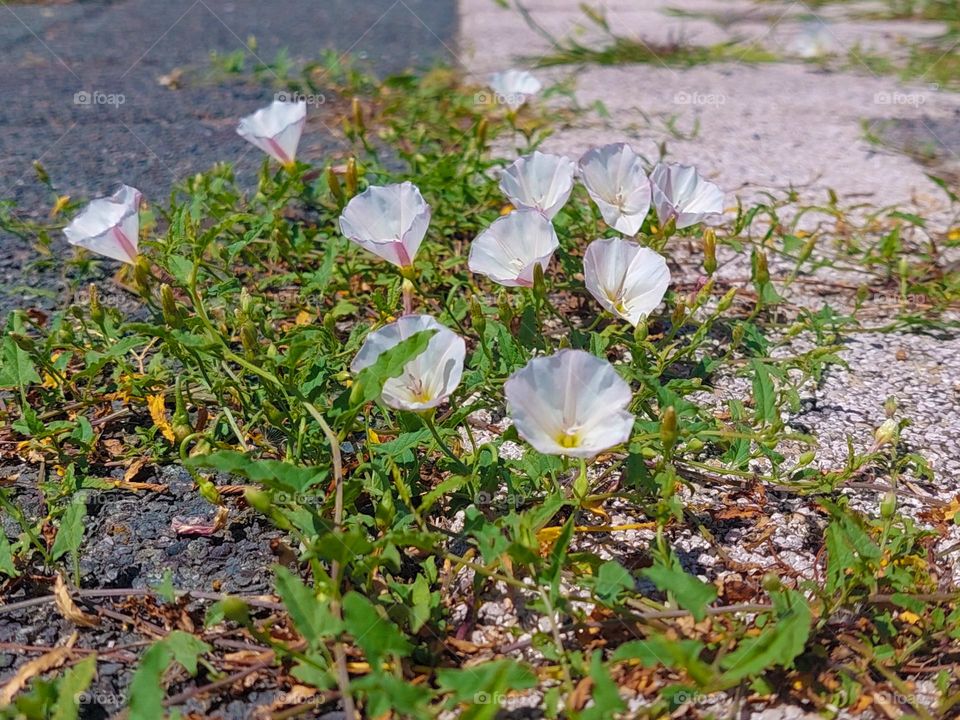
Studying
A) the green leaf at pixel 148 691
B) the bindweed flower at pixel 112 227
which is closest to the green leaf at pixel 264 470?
the green leaf at pixel 148 691

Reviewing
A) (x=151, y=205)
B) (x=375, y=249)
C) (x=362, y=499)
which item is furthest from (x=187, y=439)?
(x=151, y=205)

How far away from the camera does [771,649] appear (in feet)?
3.24

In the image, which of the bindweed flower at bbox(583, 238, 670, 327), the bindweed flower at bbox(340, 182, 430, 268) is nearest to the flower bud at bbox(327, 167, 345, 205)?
the bindweed flower at bbox(340, 182, 430, 268)

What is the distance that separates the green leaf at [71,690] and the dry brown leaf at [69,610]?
18cm

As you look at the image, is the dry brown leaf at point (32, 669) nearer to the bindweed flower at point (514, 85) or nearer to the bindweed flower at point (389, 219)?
the bindweed flower at point (389, 219)

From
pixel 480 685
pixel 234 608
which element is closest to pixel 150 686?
pixel 234 608

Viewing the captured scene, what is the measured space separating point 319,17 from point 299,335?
362 centimetres

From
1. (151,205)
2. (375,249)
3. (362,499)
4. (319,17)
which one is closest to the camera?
(362,499)

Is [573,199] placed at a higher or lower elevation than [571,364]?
lower

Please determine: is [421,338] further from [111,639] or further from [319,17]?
[319,17]

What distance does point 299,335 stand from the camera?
1.56 meters

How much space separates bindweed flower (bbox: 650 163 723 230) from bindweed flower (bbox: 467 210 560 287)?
0.88ft

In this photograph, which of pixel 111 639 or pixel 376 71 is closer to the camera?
pixel 111 639

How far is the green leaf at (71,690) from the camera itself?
37.2 inches
